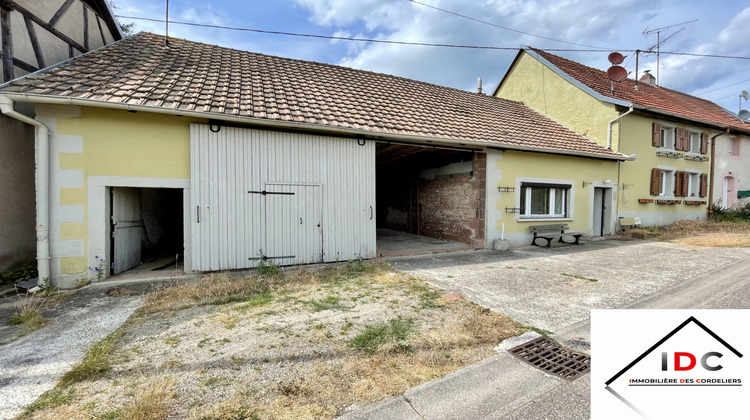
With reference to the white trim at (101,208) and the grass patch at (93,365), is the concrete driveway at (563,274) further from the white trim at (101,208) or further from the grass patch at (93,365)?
the white trim at (101,208)

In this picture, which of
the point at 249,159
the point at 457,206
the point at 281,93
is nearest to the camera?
the point at 249,159

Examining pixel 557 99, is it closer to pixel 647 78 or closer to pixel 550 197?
pixel 550 197

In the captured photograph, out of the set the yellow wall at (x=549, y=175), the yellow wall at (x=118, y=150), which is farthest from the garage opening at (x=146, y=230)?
the yellow wall at (x=549, y=175)

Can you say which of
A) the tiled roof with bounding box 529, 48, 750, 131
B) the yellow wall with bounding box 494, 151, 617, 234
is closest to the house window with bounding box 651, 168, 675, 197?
→ the tiled roof with bounding box 529, 48, 750, 131

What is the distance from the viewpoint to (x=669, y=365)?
1850mm

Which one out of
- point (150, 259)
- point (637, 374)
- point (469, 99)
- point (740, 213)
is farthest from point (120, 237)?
point (740, 213)

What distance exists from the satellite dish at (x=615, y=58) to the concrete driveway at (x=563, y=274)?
7485 millimetres

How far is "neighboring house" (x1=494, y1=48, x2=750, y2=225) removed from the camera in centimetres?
1105

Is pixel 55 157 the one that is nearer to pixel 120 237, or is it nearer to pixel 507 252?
pixel 120 237

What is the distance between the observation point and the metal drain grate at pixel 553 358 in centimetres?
251

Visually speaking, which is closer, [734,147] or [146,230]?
[146,230]

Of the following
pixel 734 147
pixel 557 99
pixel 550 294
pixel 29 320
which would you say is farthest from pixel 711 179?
pixel 29 320

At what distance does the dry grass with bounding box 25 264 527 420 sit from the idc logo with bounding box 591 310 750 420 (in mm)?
1048

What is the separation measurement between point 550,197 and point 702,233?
677 centimetres
